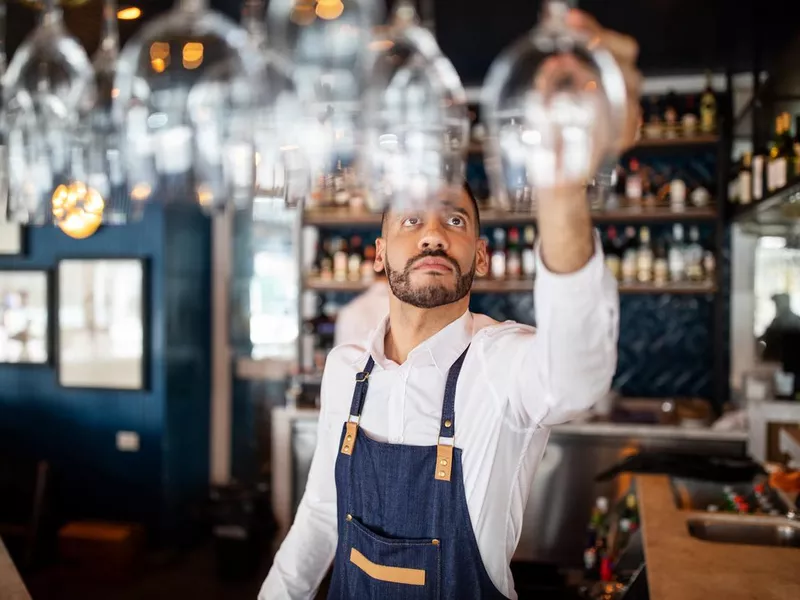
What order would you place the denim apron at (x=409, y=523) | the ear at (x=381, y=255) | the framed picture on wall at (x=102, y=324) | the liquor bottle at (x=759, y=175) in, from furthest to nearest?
the framed picture on wall at (x=102, y=324)
the liquor bottle at (x=759, y=175)
the ear at (x=381, y=255)
the denim apron at (x=409, y=523)

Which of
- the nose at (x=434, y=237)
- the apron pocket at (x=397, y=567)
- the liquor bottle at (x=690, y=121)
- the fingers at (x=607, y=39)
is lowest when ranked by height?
the apron pocket at (x=397, y=567)

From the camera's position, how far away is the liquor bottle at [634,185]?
461 cm

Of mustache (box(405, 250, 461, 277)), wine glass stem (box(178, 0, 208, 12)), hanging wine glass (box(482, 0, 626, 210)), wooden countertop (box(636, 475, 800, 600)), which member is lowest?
wooden countertop (box(636, 475, 800, 600))

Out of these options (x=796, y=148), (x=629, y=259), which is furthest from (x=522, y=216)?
(x=796, y=148)

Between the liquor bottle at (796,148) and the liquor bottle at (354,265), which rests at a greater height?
the liquor bottle at (796,148)

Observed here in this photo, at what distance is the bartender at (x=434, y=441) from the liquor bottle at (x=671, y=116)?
340cm

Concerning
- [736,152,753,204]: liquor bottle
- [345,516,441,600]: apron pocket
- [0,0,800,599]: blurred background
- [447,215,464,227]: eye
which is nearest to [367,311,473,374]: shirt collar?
[447,215,464,227]: eye

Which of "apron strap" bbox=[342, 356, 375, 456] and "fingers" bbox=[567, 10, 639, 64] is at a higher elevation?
"fingers" bbox=[567, 10, 639, 64]

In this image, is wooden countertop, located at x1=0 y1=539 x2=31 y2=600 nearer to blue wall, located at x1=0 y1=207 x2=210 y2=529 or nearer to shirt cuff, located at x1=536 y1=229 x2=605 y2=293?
shirt cuff, located at x1=536 y1=229 x2=605 y2=293

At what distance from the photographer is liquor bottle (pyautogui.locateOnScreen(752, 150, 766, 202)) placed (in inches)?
142

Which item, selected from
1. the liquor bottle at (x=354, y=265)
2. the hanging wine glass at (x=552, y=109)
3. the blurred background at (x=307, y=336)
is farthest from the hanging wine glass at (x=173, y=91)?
the liquor bottle at (x=354, y=265)

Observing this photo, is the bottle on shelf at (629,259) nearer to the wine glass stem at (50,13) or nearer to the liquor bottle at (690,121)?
the liquor bottle at (690,121)

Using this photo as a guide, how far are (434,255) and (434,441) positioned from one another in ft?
1.28

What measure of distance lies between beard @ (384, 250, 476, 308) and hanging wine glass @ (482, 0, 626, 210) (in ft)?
1.79
